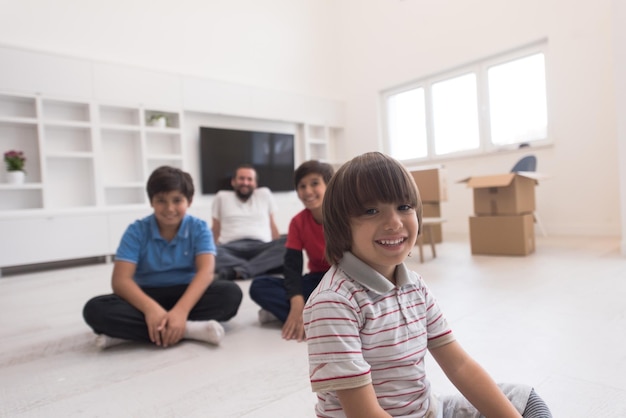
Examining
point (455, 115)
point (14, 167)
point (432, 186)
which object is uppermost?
point (455, 115)

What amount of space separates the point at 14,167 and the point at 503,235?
4.26 metres

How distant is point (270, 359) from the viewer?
128cm

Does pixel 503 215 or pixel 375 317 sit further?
pixel 503 215

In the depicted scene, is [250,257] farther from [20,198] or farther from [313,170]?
[20,198]

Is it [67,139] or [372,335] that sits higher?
[67,139]

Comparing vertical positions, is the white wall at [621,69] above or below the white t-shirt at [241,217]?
above

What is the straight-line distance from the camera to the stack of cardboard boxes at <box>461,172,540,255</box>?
294cm

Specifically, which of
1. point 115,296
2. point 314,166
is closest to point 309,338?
point 314,166

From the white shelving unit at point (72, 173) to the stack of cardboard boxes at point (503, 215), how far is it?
3.28m

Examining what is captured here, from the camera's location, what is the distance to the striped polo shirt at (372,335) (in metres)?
0.53

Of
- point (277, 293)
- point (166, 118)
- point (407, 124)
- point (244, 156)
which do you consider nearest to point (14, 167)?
point (166, 118)

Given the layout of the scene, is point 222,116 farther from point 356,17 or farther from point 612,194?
point 612,194

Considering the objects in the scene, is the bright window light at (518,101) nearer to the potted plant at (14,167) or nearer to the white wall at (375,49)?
the white wall at (375,49)

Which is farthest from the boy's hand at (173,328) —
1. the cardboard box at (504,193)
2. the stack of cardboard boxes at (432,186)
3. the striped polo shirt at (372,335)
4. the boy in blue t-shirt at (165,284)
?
the stack of cardboard boxes at (432,186)
